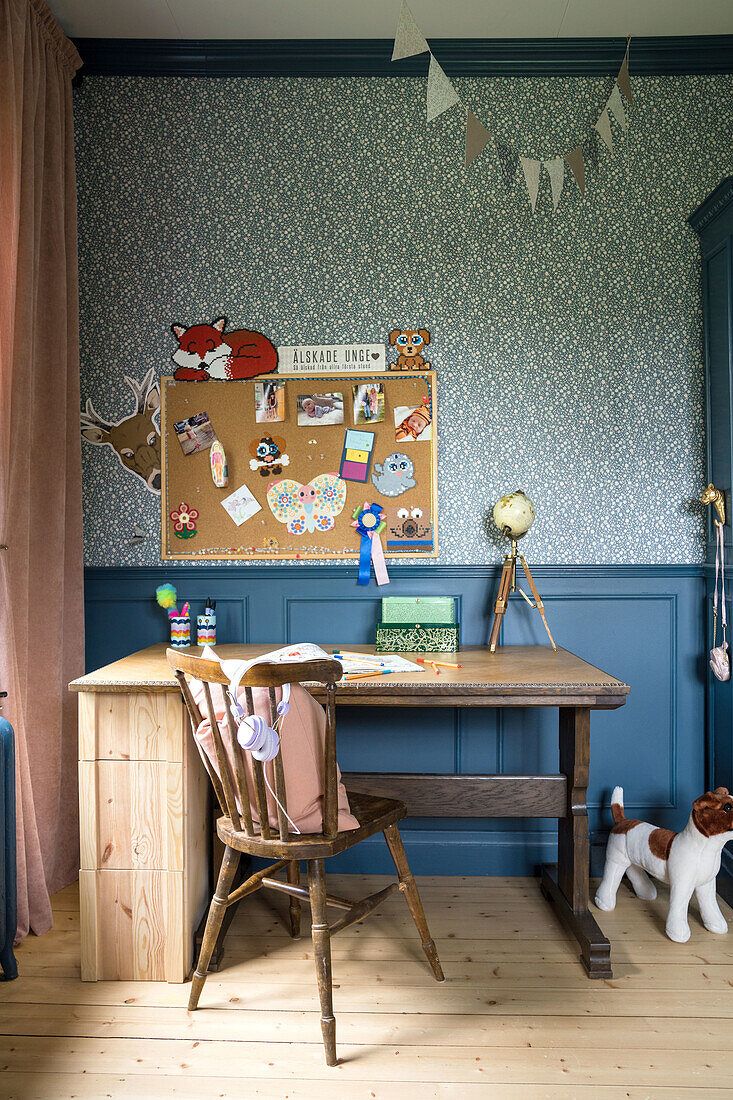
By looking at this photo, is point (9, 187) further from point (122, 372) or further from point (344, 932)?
point (344, 932)

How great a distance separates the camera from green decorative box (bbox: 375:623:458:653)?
2480 mm

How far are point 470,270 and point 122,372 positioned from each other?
1331 mm

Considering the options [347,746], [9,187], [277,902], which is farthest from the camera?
[347,746]

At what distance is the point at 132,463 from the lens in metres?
2.78

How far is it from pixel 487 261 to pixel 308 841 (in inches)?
82.1

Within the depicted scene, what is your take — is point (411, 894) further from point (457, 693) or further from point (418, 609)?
point (418, 609)

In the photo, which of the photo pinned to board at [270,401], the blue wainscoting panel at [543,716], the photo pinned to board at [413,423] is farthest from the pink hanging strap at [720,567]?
the photo pinned to board at [270,401]

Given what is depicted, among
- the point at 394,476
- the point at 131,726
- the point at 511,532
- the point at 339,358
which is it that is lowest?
the point at 131,726

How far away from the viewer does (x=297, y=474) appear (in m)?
2.76

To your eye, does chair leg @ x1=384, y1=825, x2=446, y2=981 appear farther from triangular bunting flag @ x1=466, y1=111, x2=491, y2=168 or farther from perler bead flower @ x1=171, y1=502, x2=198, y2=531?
triangular bunting flag @ x1=466, y1=111, x2=491, y2=168

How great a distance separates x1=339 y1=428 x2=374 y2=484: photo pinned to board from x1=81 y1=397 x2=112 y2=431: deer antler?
0.88m

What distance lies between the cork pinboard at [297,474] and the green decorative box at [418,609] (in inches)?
9.2

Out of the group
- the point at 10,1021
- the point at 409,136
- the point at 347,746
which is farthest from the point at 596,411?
the point at 10,1021

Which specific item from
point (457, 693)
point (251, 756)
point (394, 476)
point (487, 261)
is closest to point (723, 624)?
point (457, 693)
